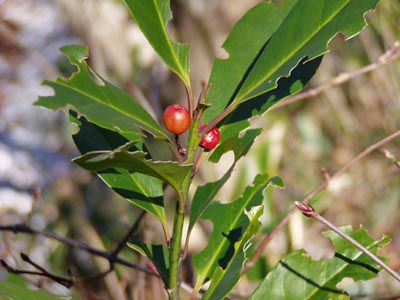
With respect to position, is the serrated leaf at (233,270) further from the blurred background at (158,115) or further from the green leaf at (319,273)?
the blurred background at (158,115)

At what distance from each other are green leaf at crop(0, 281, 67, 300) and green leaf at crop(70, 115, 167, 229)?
0.17m

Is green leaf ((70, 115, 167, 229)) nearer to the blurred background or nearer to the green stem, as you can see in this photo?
the green stem

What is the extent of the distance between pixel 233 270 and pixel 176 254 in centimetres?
6

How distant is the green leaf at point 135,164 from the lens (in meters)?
0.58

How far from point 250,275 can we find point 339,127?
209 cm

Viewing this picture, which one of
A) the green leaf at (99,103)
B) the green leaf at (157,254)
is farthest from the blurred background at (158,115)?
the green leaf at (99,103)

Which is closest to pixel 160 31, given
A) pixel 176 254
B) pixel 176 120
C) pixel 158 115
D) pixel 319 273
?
pixel 176 120

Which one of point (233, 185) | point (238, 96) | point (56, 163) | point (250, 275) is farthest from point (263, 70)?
point (56, 163)

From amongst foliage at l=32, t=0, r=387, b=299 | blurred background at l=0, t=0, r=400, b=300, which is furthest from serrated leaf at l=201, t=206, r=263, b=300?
blurred background at l=0, t=0, r=400, b=300

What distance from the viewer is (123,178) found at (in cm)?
77

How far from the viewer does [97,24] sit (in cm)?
250

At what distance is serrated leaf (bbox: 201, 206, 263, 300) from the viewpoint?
68cm

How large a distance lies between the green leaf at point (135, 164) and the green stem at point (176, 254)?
0.03 meters

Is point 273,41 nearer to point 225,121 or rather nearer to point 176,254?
point 225,121
